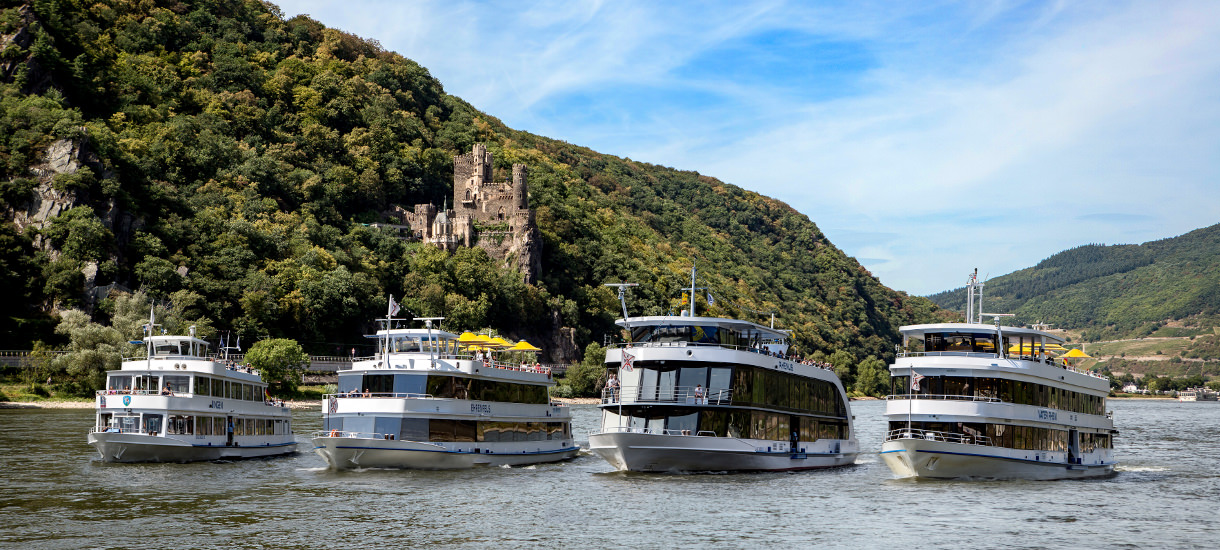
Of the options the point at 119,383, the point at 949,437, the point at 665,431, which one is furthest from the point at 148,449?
the point at 949,437

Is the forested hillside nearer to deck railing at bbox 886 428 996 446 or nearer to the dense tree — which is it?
the dense tree

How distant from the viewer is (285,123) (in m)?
197

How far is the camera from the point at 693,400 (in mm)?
50250

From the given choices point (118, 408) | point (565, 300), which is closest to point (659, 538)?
point (118, 408)

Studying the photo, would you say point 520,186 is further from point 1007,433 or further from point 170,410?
point 1007,433

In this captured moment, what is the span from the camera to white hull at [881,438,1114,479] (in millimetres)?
48406

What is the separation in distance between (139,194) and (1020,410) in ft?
405

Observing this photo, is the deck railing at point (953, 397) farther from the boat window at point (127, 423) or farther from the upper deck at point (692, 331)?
the boat window at point (127, 423)

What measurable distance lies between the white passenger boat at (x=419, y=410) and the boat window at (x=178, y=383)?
824 centimetres

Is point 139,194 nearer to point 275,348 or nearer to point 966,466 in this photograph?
point 275,348

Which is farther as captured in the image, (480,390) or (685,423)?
(480,390)

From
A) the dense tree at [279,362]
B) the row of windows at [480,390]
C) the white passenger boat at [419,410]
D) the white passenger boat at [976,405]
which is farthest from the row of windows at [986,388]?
the dense tree at [279,362]

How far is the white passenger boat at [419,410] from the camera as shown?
2018 inches

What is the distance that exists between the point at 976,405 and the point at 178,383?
3907 cm
